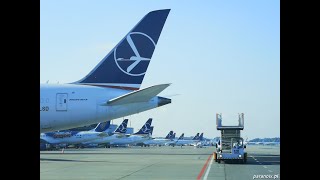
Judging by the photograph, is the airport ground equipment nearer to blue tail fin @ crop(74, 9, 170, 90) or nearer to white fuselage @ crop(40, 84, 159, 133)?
blue tail fin @ crop(74, 9, 170, 90)

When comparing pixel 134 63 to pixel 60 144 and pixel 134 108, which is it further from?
pixel 60 144

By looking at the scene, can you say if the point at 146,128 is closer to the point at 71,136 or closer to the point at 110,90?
the point at 71,136

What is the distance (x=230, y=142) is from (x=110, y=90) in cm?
931

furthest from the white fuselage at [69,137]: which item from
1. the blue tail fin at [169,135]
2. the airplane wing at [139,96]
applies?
the blue tail fin at [169,135]

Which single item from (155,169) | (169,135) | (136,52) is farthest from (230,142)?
(169,135)

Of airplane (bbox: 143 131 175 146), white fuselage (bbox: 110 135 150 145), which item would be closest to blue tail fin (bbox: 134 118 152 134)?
white fuselage (bbox: 110 135 150 145)

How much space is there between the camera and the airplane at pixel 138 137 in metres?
100

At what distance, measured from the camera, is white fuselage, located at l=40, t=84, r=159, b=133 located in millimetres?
25188

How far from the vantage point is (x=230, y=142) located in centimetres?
3120
